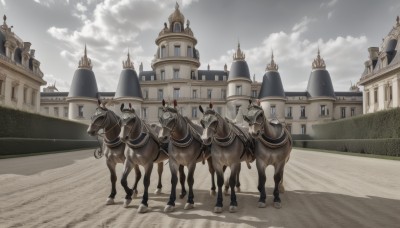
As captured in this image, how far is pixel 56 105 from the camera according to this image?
205ft

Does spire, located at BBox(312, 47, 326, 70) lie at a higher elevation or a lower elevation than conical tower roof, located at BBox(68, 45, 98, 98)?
higher

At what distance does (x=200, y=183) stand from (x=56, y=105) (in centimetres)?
6226

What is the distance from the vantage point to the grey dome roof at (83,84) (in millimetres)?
53562

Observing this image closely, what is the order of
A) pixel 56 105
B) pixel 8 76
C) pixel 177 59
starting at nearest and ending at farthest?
pixel 8 76
pixel 177 59
pixel 56 105

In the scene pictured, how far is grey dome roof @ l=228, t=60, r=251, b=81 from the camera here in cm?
5381

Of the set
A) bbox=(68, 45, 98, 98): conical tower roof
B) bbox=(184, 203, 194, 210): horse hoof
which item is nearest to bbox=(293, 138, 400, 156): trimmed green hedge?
bbox=(184, 203, 194, 210): horse hoof

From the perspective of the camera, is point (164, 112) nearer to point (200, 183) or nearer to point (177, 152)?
point (177, 152)

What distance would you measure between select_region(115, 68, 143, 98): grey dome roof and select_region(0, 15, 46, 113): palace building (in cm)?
1345

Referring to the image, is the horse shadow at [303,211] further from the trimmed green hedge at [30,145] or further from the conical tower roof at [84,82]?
the conical tower roof at [84,82]

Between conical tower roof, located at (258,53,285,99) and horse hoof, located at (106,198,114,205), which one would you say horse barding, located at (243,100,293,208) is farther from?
conical tower roof, located at (258,53,285,99)

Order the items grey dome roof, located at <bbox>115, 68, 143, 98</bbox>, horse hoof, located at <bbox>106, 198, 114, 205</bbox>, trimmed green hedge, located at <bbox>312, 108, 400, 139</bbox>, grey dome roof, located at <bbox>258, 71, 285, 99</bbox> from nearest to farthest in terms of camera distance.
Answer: horse hoof, located at <bbox>106, 198, 114, 205</bbox> → trimmed green hedge, located at <bbox>312, 108, 400, 139</bbox> → grey dome roof, located at <bbox>115, 68, 143, 98</bbox> → grey dome roof, located at <bbox>258, 71, 285, 99</bbox>

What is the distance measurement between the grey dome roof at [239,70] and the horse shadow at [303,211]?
4654 centimetres

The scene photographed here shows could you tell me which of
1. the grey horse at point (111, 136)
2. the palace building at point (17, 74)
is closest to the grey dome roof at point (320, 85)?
the palace building at point (17, 74)

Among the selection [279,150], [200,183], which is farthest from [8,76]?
[279,150]
